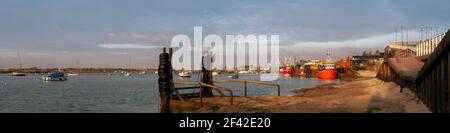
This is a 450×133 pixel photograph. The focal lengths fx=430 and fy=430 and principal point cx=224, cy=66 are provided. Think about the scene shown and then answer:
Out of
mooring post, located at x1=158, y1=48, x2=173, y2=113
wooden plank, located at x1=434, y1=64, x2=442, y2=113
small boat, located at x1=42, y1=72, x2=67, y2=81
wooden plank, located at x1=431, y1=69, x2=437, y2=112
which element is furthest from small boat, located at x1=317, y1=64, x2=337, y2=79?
wooden plank, located at x1=434, y1=64, x2=442, y2=113

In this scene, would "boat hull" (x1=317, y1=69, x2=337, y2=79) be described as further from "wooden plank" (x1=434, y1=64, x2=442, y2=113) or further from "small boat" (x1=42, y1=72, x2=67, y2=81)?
"wooden plank" (x1=434, y1=64, x2=442, y2=113)

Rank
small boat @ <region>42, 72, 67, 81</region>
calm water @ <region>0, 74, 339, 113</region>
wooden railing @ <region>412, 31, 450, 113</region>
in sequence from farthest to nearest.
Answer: small boat @ <region>42, 72, 67, 81</region> → calm water @ <region>0, 74, 339, 113</region> → wooden railing @ <region>412, 31, 450, 113</region>

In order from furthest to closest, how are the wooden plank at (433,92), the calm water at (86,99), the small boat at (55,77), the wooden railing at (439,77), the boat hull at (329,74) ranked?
1. the small boat at (55,77)
2. the boat hull at (329,74)
3. the calm water at (86,99)
4. the wooden plank at (433,92)
5. the wooden railing at (439,77)

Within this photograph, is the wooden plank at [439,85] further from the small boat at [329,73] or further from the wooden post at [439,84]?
the small boat at [329,73]

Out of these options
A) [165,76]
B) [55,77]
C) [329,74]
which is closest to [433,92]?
[165,76]

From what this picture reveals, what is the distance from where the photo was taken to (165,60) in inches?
Answer: 914

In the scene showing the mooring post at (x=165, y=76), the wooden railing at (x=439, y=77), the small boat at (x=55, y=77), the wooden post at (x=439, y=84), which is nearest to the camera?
the wooden railing at (x=439, y=77)

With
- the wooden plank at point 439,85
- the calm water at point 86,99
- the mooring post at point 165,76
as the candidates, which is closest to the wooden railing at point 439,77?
the wooden plank at point 439,85

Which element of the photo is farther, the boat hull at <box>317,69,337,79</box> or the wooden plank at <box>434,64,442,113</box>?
the boat hull at <box>317,69,337,79</box>

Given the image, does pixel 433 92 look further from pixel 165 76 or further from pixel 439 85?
pixel 165 76
